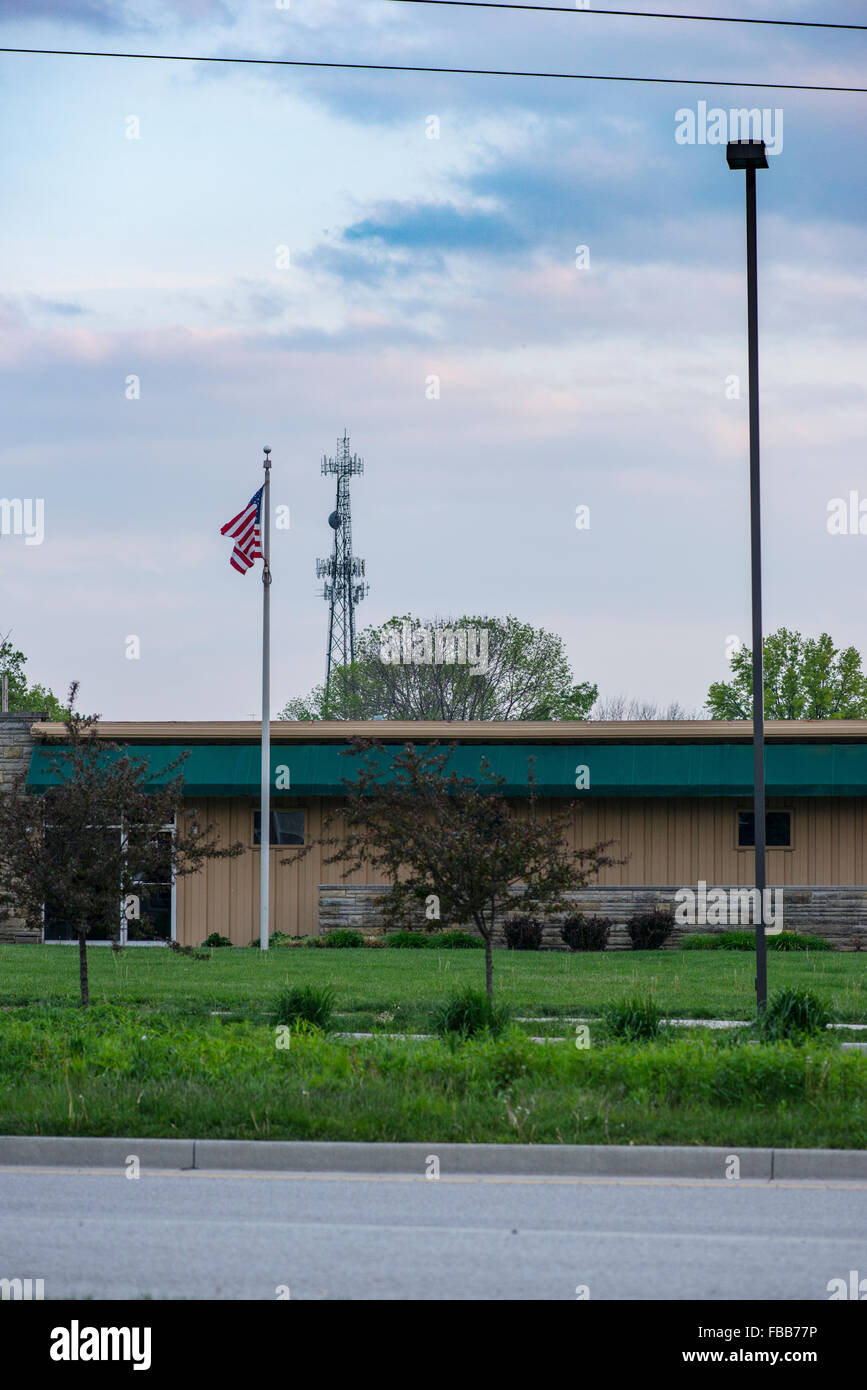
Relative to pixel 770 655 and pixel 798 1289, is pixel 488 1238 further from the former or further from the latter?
pixel 770 655

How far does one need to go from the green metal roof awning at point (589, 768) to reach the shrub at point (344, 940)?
9.83ft

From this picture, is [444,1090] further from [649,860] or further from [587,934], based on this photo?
[649,860]

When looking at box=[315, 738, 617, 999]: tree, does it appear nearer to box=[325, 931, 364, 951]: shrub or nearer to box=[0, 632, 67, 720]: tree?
box=[325, 931, 364, 951]: shrub

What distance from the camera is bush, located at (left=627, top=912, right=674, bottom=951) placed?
87.4 feet

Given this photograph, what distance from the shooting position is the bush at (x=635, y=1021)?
42.1ft

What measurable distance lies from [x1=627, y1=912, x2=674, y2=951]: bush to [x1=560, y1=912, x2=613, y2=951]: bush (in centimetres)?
52

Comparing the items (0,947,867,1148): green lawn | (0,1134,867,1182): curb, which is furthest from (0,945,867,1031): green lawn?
(0,1134,867,1182): curb

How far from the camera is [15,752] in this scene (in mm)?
29531

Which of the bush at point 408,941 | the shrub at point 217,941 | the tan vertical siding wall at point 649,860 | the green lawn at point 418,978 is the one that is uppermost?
the tan vertical siding wall at point 649,860

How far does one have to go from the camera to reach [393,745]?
97.0 ft

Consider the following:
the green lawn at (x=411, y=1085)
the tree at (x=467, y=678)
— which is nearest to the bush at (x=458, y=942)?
the green lawn at (x=411, y=1085)

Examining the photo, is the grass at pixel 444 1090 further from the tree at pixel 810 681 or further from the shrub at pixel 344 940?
the tree at pixel 810 681

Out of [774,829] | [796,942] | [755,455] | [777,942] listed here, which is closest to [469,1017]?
[755,455]

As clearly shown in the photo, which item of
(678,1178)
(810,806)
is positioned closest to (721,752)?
(810,806)
